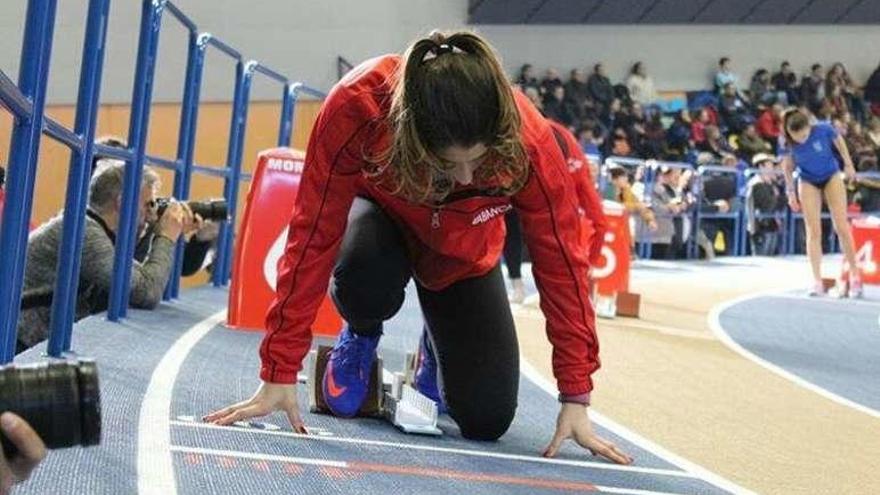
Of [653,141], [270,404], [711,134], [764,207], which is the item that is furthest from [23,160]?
[711,134]

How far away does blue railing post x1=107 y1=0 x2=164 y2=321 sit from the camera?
571 cm

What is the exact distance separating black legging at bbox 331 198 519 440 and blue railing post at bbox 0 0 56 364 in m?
0.89

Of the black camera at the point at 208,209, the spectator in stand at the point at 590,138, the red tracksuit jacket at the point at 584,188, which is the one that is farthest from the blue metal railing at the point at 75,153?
the spectator in stand at the point at 590,138

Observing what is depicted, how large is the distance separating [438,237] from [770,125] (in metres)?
20.4

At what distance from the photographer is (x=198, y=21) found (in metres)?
18.6

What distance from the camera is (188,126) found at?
729 cm

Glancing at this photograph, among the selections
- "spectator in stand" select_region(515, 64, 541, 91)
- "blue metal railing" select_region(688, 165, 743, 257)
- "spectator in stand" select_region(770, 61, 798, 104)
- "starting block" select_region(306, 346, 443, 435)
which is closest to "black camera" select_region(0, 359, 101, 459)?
"starting block" select_region(306, 346, 443, 435)

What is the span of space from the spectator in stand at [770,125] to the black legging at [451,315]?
1983 centimetres

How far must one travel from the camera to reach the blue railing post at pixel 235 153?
856 centimetres

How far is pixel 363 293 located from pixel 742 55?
72.2 feet

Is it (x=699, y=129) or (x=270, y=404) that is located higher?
(x=699, y=129)

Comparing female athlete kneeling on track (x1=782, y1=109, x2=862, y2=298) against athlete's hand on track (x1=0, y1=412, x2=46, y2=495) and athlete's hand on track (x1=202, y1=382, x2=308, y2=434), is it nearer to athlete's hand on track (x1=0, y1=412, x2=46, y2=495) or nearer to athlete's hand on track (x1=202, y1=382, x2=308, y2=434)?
athlete's hand on track (x1=202, y1=382, x2=308, y2=434)

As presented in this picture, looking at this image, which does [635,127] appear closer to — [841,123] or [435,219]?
[841,123]

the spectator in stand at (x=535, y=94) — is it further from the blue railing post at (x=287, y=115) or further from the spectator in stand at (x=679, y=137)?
the blue railing post at (x=287, y=115)
